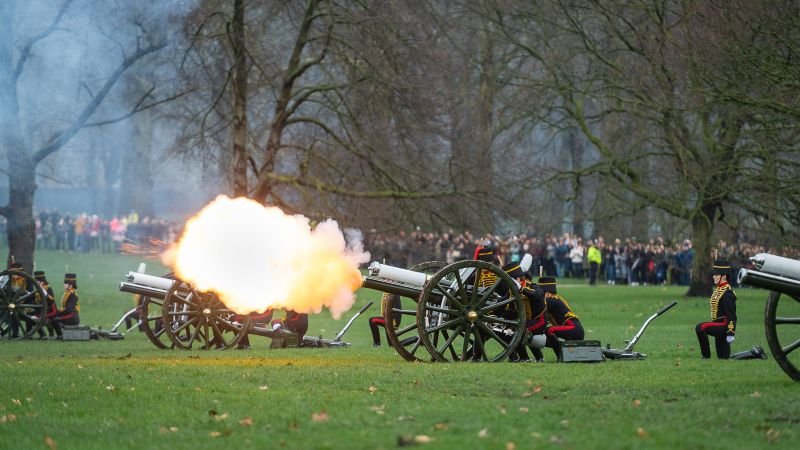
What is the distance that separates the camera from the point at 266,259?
19.7 metres

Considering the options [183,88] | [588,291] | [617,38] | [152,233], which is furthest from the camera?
[152,233]

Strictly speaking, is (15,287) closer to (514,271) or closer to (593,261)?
(514,271)

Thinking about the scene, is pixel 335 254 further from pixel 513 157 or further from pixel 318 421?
pixel 513 157

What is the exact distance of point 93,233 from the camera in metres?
60.1

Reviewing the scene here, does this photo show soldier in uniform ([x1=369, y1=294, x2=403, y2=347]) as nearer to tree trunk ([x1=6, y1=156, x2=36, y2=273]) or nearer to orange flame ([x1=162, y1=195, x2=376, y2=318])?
orange flame ([x1=162, y1=195, x2=376, y2=318])

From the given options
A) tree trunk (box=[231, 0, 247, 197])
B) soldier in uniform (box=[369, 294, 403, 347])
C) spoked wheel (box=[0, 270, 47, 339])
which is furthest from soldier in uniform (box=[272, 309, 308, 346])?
tree trunk (box=[231, 0, 247, 197])

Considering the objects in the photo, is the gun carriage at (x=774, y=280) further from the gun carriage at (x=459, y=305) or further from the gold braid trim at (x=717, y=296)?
the gold braid trim at (x=717, y=296)

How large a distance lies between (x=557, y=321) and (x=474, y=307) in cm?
188

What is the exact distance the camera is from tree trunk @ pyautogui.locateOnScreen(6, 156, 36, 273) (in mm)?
29859

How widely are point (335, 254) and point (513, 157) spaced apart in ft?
70.5

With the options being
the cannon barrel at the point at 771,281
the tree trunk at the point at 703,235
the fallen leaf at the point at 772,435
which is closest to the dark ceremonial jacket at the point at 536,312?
the cannon barrel at the point at 771,281

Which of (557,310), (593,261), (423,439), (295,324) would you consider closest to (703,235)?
(593,261)

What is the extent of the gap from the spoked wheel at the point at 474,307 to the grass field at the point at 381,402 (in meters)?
0.66

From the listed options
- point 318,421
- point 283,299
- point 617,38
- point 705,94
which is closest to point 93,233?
Result: point 617,38
